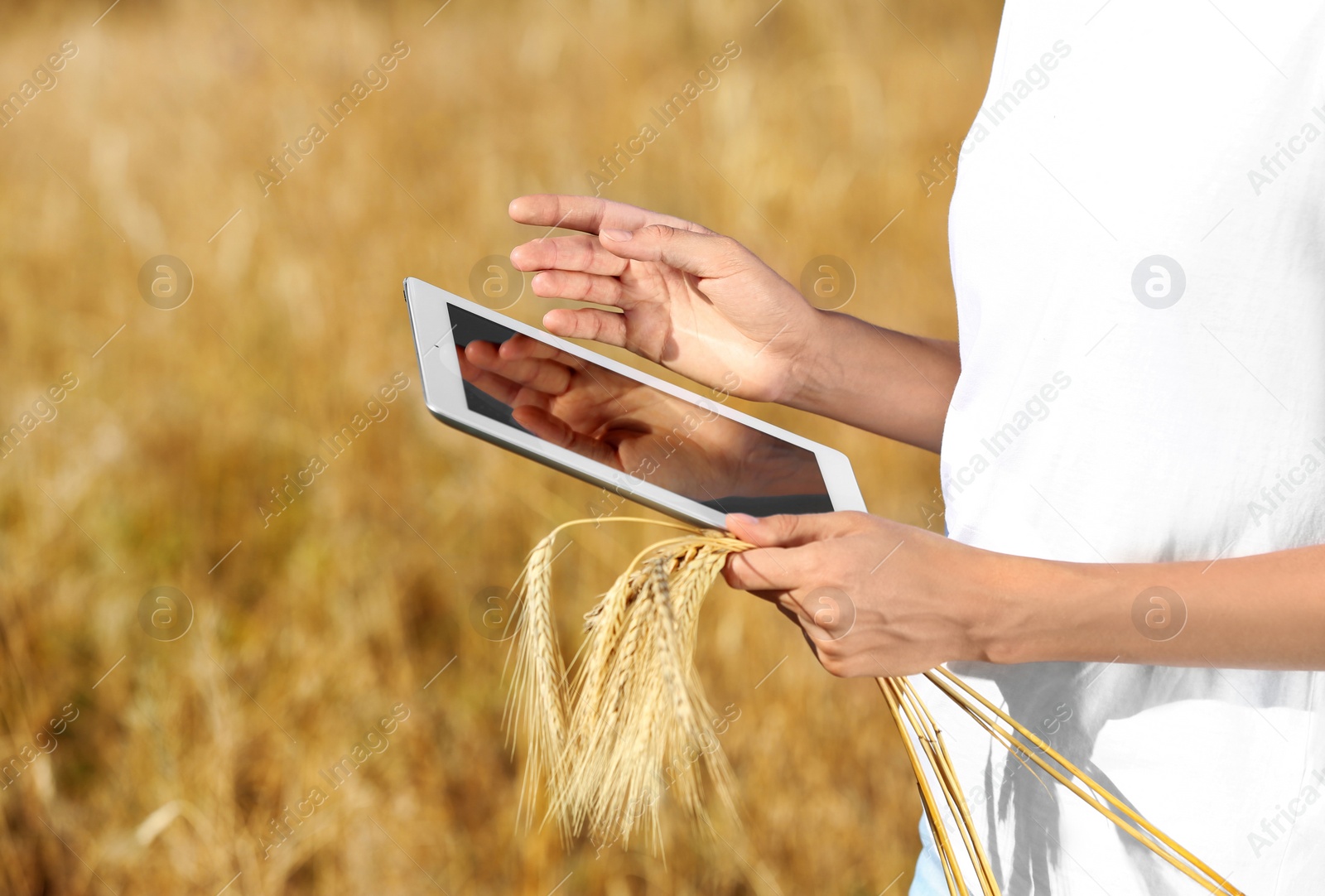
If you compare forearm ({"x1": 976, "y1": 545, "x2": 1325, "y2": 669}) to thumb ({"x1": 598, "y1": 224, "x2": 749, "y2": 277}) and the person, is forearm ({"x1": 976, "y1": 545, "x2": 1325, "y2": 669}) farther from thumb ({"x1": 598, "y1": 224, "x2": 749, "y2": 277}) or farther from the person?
thumb ({"x1": 598, "y1": 224, "x2": 749, "y2": 277})

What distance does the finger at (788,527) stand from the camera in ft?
2.60

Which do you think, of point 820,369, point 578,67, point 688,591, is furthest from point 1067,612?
point 578,67

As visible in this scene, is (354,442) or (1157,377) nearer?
(1157,377)

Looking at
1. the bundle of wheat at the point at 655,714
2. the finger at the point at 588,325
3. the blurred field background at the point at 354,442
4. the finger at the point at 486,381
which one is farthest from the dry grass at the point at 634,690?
the blurred field background at the point at 354,442

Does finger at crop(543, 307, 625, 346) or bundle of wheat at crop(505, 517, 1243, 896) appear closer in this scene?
bundle of wheat at crop(505, 517, 1243, 896)

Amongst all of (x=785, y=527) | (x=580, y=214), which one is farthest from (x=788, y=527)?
(x=580, y=214)

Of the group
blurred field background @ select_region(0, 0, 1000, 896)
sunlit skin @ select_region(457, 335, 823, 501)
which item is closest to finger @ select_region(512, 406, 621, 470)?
sunlit skin @ select_region(457, 335, 823, 501)

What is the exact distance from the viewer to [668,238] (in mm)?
1053

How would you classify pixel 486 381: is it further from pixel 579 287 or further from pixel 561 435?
pixel 579 287

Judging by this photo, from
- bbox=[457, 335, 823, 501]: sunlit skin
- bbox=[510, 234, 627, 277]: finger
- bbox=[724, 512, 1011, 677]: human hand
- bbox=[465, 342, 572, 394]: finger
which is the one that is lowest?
bbox=[724, 512, 1011, 677]: human hand

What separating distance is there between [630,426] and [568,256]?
0.26 m

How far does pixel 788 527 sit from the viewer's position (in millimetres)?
800

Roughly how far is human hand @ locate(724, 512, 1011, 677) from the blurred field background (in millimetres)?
1142

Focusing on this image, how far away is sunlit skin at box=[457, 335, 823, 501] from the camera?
33.2 inches
